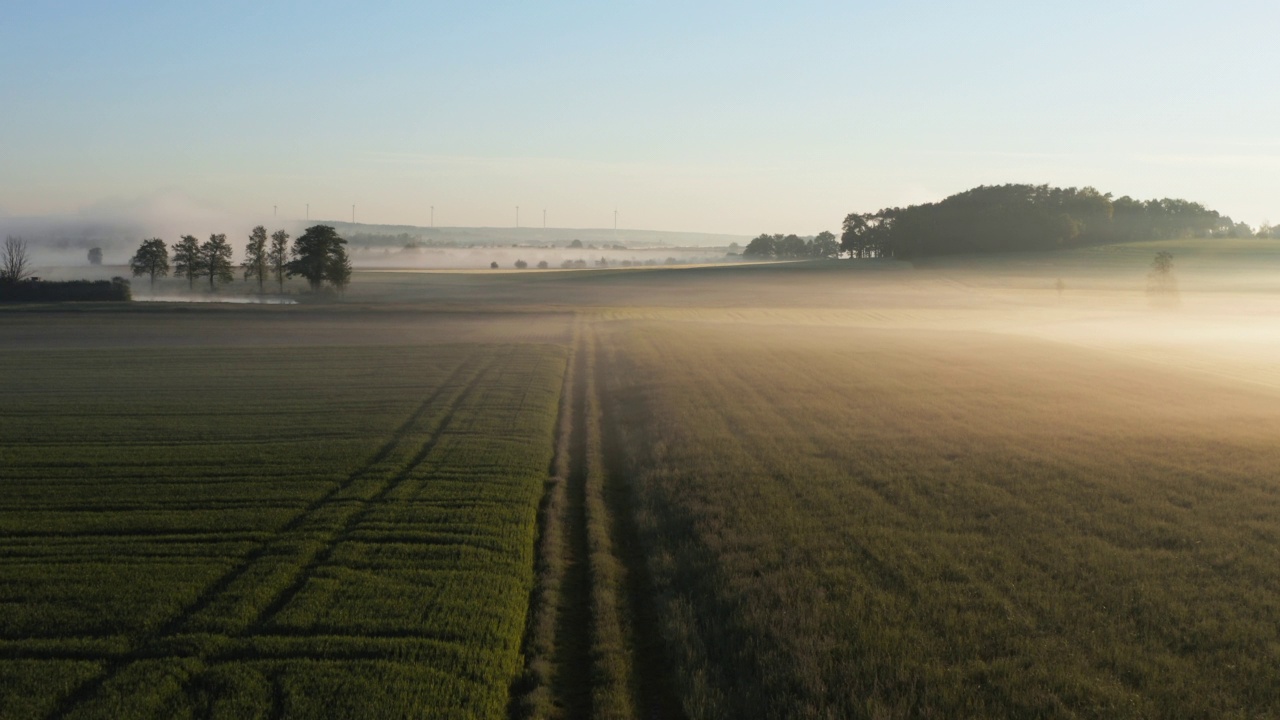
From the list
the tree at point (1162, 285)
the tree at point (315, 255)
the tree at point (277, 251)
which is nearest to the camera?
the tree at point (1162, 285)

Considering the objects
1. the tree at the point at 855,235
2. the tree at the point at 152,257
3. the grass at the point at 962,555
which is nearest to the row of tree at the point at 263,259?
the tree at the point at 152,257

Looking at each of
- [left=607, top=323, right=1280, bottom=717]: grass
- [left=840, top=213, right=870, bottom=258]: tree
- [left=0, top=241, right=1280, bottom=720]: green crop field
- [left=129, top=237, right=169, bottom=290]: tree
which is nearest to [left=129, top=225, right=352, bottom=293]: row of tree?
[left=129, top=237, right=169, bottom=290]: tree

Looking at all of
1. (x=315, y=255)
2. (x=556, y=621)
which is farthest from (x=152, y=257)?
(x=556, y=621)

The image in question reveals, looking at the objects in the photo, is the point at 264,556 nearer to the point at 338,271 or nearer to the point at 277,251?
the point at 338,271

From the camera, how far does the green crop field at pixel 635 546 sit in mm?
9242

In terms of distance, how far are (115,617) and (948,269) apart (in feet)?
403

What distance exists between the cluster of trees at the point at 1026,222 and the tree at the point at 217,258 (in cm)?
9519

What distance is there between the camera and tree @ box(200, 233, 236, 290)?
111m

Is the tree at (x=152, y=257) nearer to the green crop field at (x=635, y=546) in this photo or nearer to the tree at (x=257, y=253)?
the tree at (x=257, y=253)

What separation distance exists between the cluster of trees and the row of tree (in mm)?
85896

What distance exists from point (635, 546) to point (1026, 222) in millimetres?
139804

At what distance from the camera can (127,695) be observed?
8703 mm

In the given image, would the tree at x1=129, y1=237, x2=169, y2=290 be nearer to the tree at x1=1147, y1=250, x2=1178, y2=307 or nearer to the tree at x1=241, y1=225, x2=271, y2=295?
the tree at x1=241, y1=225, x2=271, y2=295

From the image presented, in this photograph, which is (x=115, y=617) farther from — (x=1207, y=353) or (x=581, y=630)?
(x=1207, y=353)
